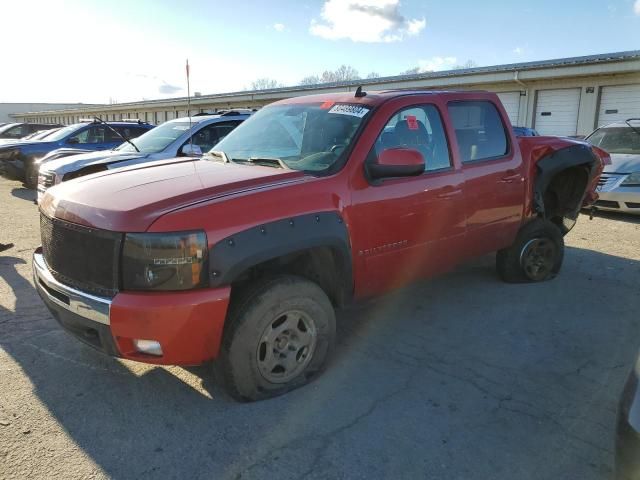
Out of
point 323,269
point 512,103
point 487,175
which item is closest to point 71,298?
point 323,269

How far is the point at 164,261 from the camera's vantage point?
268 centimetres

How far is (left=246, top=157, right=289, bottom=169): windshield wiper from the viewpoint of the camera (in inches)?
141

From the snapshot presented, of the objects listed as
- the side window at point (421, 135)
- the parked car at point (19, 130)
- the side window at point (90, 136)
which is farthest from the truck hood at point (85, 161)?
the parked car at point (19, 130)

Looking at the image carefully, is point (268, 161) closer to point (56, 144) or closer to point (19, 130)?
point (56, 144)

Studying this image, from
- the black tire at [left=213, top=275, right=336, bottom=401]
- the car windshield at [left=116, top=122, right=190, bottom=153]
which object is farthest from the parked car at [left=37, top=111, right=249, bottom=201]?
the black tire at [left=213, top=275, right=336, bottom=401]

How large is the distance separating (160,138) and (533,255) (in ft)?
20.2

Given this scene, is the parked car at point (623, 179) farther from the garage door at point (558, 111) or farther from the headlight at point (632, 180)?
the garage door at point (558, 111)

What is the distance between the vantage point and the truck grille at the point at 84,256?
2.76 m

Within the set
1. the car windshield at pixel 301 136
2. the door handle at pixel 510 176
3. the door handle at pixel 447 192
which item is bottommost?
the door handle at pixel 447 192

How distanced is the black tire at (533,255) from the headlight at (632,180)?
4.78 meters

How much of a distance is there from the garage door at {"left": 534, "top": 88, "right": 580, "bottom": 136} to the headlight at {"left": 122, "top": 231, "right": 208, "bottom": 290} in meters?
20.5

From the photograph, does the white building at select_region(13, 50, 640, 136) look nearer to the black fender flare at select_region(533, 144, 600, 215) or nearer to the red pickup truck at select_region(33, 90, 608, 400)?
the black fender flare at select_region(533, 144, 600, 215)

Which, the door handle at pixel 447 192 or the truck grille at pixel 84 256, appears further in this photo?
the door handle at pixel 447 192

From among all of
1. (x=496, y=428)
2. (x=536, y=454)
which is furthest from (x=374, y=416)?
(x=536, y=454)
